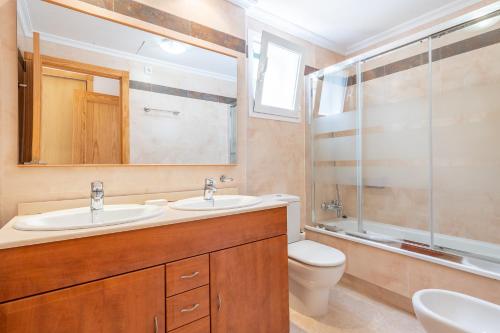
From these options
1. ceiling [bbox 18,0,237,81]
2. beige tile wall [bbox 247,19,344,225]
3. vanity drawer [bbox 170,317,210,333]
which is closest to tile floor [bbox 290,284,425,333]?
vanity drawer [bbox 170,317,210,333]

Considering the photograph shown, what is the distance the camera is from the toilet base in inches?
71.0

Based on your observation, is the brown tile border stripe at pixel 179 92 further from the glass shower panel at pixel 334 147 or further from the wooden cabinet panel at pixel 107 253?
the glass shower panel at pixel 334 147

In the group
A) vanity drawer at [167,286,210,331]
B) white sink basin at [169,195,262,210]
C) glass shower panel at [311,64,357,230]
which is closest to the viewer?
vanity drawer at [167,286,210,331]

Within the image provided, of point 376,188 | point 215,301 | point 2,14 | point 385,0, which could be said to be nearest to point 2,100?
point 2,14

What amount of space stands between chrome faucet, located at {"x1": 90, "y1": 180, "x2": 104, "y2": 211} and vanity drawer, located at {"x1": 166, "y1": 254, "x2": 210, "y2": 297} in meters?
0.47

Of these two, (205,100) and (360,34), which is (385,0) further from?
(205,100)

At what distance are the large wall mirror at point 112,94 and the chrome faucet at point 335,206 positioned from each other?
130cm

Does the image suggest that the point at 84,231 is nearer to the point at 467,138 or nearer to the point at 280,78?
the point at 280,78

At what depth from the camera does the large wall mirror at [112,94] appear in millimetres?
1306

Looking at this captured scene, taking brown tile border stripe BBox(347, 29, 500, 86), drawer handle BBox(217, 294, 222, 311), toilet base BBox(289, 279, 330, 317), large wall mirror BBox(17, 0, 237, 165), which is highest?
brown tile border stripe BBox(347, 29, 500, 86)

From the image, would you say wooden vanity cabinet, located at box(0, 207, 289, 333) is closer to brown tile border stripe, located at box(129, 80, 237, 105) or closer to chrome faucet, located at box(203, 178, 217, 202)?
chrome faucet, located at box(203, 178, 217, 202)

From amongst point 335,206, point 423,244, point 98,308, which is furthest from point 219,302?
point 335,206

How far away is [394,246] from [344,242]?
1.37ft

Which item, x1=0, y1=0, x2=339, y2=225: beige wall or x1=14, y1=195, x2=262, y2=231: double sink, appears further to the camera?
x1=0, y1=0, x2=339, y2=225: beige wall
